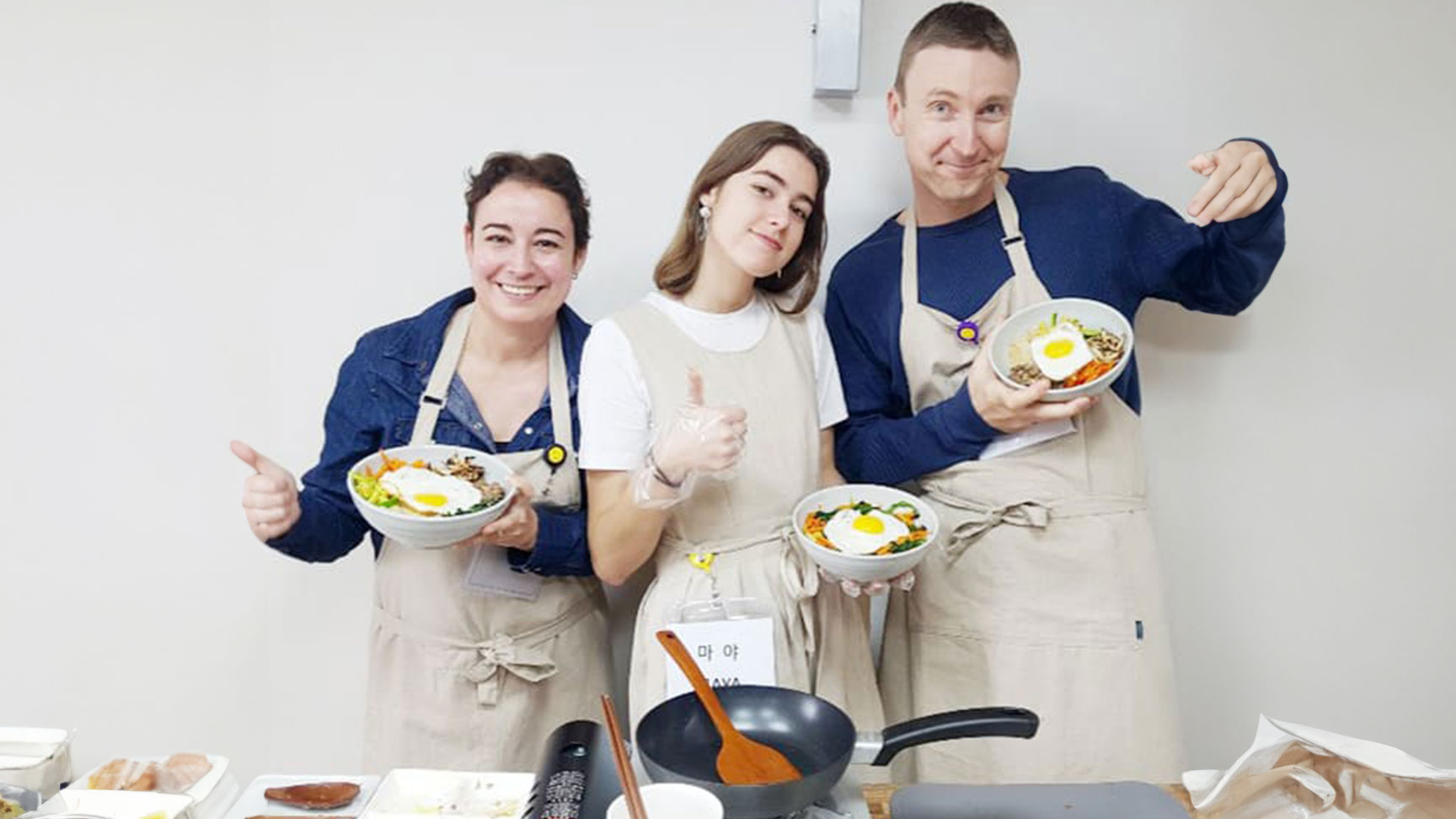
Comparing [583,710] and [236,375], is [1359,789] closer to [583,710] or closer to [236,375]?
[583,710]

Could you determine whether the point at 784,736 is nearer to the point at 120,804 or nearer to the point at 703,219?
the point at 120,804

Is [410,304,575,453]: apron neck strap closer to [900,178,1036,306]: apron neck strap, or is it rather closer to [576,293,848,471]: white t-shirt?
[576,293,848,471]: white t-shirt

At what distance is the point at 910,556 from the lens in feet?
6.50

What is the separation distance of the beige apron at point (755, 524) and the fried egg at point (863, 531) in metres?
0.10

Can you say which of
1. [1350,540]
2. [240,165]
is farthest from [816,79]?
[1350,540]

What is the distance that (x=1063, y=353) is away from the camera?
2.15 metres

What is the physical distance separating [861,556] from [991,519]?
1.37ft

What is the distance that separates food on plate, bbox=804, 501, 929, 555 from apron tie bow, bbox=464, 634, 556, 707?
1.90 feet

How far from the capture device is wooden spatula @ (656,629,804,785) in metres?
1.42

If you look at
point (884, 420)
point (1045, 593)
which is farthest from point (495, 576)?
point (1045, 593)

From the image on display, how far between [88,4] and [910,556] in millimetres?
2009

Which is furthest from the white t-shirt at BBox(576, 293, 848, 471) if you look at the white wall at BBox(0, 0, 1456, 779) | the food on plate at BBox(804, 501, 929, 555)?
the white wall at BBox(0, 0, 1456, 779)

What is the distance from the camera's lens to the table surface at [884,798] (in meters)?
1.51

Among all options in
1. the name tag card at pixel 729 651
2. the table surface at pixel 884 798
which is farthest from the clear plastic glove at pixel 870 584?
the table surface at pixel 884 798
